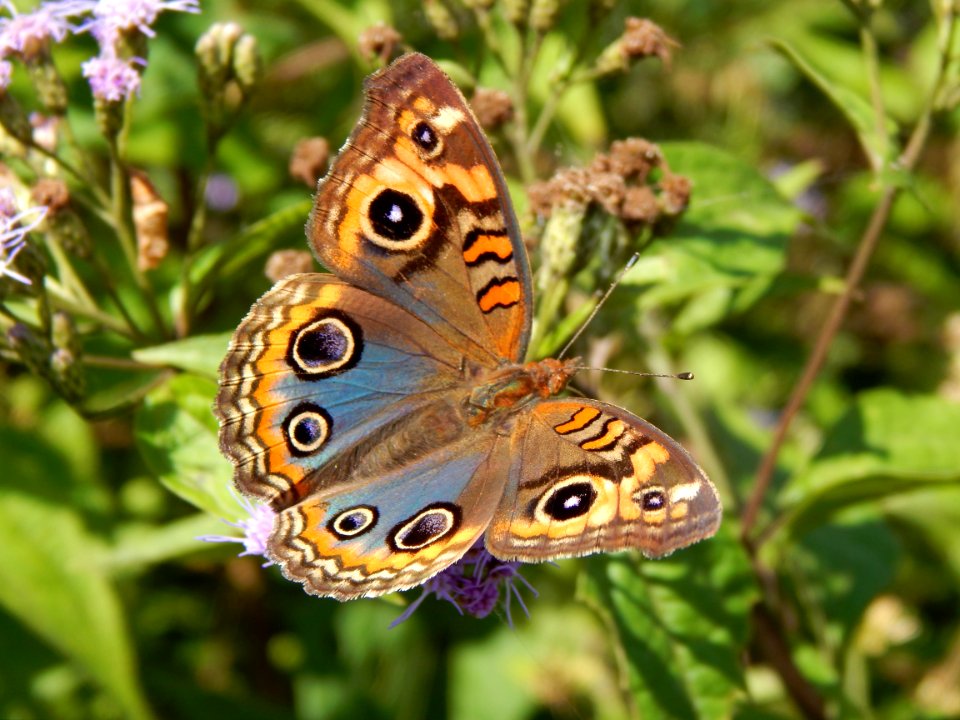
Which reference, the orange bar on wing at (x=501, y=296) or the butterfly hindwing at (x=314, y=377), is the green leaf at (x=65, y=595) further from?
the orange bar on wing at (x=501, y=296)

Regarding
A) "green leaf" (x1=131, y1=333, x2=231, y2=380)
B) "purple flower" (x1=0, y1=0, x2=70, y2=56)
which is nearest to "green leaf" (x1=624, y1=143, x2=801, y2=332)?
"green leaf" (x1=131, y1=333, x2=231, y2=380)

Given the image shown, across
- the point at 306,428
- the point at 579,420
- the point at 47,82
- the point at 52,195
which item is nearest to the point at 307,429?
the point at 306,428

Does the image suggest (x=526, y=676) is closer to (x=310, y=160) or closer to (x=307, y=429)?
(x=307, y=429)

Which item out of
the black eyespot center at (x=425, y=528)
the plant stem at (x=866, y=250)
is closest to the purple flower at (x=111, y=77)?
the black eyespot center at (x=425, y=528)

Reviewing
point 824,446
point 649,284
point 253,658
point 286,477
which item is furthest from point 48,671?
point 824,446

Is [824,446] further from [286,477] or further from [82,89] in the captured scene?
[82,89]

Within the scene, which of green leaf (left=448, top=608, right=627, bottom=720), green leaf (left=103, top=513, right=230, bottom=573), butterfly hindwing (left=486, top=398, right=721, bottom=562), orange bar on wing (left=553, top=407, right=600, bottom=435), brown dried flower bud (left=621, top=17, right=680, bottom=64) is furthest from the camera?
green leaf (left=448, top=608, right=627, bottom=720)

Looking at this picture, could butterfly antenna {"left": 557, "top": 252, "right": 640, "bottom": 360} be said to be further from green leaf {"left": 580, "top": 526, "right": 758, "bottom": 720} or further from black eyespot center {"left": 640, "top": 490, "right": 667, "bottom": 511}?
green leaf {"left": 580, "top": 526, "right": 758, "bottom": 720}
